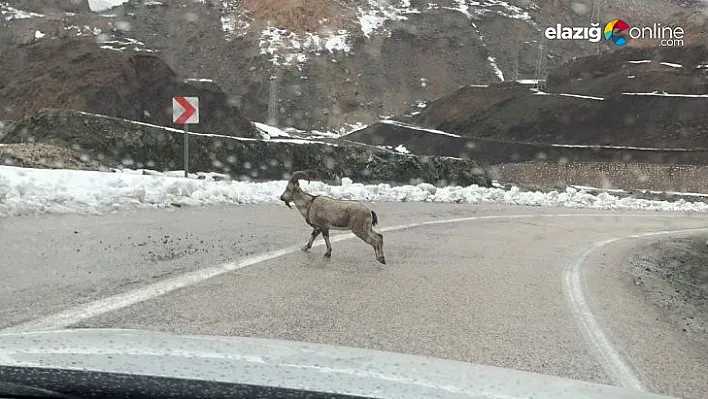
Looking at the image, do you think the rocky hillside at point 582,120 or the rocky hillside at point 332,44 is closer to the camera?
the rocky hillside at point 582,120

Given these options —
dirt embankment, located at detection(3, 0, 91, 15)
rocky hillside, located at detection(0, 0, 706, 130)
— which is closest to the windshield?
rocky hillside, located at detection(0, 0, 706, 130)

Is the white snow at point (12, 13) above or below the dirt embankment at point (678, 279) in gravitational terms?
above

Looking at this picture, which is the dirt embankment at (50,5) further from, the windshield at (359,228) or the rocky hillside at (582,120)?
the windshield at (359,228)

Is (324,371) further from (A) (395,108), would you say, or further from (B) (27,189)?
(A) (395,108)

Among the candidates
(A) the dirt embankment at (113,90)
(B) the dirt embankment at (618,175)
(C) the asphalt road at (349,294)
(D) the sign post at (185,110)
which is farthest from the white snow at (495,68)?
(C) the asphalt road at (349,294)

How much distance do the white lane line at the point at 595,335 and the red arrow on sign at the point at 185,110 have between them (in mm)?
10959

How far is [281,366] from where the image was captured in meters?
2.73

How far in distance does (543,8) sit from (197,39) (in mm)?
54462

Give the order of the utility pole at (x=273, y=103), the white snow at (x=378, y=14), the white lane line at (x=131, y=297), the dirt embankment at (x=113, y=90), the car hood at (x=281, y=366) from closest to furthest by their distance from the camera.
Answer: the car hood at (x=281, y=366), the white lane line at (x=131, y=297), the dirt embankment at (x=113, y=90), the utility pole at (x=273, y=103), the white snow at (x=378, y=14)

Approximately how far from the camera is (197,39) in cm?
9919

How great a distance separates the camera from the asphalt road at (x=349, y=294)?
584cm

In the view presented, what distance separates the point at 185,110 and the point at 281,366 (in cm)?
1699

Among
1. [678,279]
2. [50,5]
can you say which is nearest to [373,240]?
[678,279]

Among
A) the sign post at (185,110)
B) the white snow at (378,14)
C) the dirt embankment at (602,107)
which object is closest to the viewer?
the sign post at (185,110)
